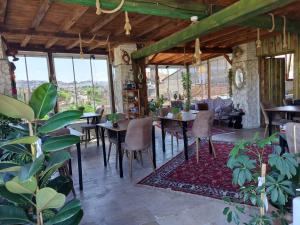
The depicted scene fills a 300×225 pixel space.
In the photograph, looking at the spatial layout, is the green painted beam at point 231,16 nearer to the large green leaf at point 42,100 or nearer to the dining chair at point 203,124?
the dining chair at point 203,124

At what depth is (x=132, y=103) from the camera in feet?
20.7

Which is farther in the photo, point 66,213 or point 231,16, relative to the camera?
point 231,16

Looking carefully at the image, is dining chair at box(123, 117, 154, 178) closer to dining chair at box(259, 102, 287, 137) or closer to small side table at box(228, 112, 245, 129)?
dining chair at box(259, 102, 287, 137)

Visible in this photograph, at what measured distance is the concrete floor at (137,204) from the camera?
243cm

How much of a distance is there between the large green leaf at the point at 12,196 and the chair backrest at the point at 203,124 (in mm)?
3222

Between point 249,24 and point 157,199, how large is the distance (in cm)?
304

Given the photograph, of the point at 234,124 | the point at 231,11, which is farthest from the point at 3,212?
the point at 234,124

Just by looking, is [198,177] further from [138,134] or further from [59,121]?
[59,121]

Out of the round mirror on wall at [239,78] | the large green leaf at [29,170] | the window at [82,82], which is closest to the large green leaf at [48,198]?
the large green leaf at [29,170]

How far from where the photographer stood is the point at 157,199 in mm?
2883

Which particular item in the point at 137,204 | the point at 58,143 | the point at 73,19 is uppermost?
the point at 73,19

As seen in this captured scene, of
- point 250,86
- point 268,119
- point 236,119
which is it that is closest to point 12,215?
point 268,119

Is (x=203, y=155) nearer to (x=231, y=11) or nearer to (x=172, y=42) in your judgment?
(x=172, y=42)

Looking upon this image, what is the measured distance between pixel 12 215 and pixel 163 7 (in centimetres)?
293
